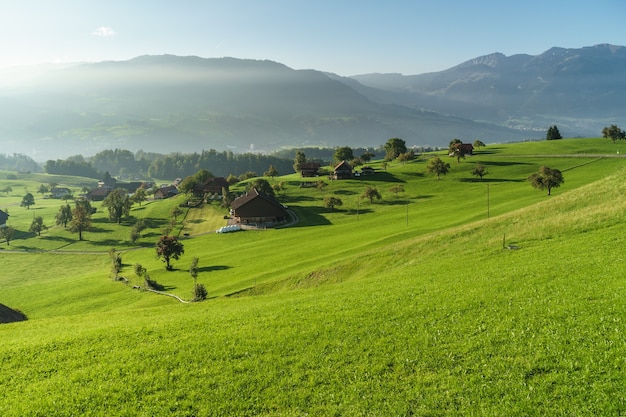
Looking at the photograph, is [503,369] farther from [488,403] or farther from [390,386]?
[390,386]

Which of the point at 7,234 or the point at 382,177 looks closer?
the point at 7,234

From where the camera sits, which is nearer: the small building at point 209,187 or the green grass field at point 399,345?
the green grass field at point 399,345

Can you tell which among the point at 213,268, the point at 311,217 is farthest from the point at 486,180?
the point at 213,268

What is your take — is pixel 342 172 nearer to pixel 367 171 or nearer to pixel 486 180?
pixel 367 171

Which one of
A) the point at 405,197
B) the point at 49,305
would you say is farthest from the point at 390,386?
the point at 405,197

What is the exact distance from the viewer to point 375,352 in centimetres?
1762

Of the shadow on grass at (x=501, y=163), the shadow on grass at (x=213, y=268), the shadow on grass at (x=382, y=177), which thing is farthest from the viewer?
the shadow on grass at (x=382, y=177)

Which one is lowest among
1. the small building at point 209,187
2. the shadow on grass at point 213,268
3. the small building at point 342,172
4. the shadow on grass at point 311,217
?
the shadow on grass at point 213,268

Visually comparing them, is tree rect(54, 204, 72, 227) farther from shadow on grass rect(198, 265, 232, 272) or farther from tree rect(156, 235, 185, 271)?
shadow on grass rect(198, 265, 232, 272)

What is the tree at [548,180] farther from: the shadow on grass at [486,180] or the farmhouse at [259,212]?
the farmhouse at [259,212]

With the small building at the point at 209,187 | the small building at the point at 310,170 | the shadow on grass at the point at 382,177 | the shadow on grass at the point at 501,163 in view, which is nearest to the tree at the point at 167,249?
the small building at the point at 209,187

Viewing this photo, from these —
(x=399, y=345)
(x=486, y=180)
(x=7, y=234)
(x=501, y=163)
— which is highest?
(x=501, y=163)

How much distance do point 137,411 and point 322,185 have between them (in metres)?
136

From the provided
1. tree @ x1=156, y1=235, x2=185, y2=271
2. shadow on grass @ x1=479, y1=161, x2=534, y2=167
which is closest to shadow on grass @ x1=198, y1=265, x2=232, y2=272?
tree @ x1=156, y1=235, x2=185, y2=271
